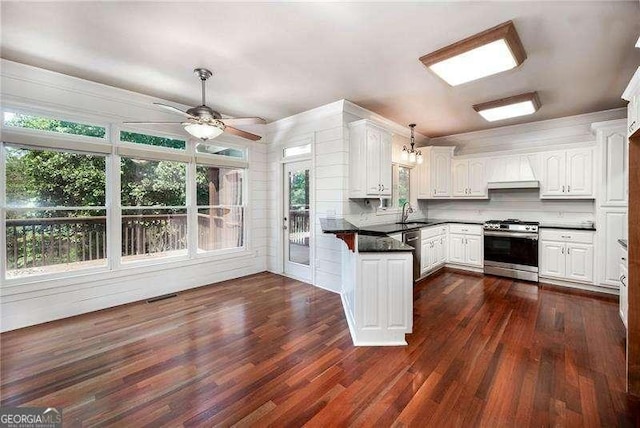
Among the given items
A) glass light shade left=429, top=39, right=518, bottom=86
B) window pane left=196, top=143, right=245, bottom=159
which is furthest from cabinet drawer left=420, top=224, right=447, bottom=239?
window pane left=196, top=143, right=245, bottom=159

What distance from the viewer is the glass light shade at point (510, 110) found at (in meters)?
3.88

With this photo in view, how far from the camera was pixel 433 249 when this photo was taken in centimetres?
510

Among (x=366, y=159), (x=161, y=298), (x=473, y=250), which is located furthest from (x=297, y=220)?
(x=473, y=250)

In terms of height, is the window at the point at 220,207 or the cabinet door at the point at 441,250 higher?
the window at the point at 220,207

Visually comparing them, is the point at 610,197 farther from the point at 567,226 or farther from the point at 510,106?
the point at 510,106

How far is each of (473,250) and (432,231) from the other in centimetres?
94

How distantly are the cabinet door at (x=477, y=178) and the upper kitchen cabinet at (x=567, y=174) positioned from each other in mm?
883

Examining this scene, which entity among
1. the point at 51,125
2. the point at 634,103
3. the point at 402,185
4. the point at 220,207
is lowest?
the point at 220,207

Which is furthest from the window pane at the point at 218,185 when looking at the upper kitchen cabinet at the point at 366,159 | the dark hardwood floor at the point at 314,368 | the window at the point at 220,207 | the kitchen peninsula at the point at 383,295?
the kitchen peninsula at the point at 383,295

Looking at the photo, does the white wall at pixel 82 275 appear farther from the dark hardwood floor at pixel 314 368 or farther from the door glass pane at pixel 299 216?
the door glass pane at pixel 299 216

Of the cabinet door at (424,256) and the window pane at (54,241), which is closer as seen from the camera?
the window pane at (54,241)

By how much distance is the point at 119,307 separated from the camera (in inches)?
142

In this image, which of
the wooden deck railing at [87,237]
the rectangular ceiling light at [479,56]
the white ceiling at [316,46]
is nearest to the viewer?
the white ceiling at [316,46]

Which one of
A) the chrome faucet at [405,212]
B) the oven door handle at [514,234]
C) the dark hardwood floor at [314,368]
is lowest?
the dark hardwood floor at [314,368]
